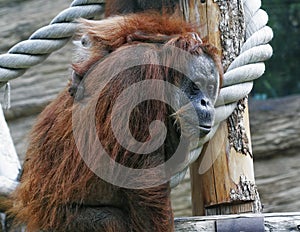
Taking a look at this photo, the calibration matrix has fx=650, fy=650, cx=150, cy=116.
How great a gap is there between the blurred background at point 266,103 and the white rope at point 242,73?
292 cm

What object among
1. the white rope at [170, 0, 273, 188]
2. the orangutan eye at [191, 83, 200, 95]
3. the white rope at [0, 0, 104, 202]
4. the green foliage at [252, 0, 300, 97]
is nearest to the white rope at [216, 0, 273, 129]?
the white rope at [170, 0, 273, 188]

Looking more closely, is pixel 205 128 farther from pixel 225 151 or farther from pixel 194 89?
pixel 225 151

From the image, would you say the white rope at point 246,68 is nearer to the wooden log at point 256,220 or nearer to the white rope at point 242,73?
the white rope at point 242,73

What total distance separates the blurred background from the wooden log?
3123 millimetres

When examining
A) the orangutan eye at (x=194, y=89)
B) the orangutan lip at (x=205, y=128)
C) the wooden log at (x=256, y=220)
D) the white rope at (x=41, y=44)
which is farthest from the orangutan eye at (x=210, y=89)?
the white rope at (x=41, y=44)

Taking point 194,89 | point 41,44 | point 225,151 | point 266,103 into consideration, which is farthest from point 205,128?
point 266,103

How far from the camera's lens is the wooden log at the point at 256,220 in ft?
7.93

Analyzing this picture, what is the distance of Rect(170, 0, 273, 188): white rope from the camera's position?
262cm

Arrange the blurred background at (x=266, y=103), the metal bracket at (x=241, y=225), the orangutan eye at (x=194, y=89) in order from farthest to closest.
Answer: the blurred background at (x=266, y=103) → the orangutan eye at (x=194, y=89) → the metal bracket at (x=241, y=225)

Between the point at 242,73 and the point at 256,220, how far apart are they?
0.61m


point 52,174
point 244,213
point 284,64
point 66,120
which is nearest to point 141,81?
point 66,120

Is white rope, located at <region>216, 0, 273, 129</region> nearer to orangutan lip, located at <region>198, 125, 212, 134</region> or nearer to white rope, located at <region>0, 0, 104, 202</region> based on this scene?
orangutan lip, located at <region>198, 125, 212, 134</region>

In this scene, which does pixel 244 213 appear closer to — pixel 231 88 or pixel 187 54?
pixel 231 88

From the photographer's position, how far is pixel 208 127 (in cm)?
249
